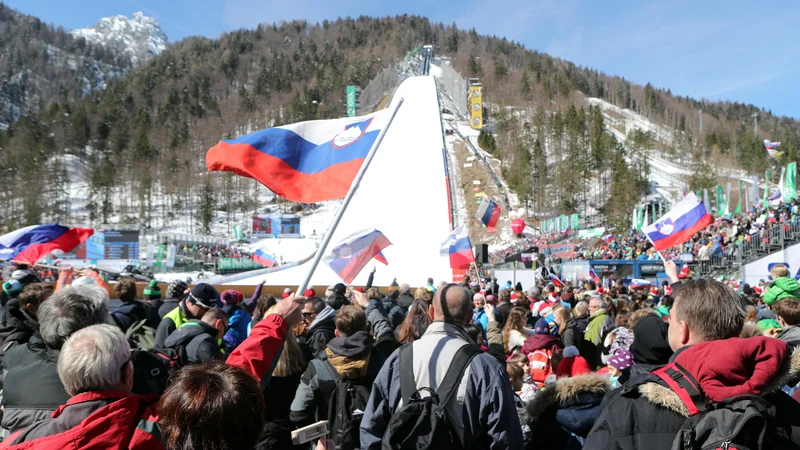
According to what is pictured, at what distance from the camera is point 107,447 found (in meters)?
1.78

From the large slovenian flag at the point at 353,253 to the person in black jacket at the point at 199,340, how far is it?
401 cm

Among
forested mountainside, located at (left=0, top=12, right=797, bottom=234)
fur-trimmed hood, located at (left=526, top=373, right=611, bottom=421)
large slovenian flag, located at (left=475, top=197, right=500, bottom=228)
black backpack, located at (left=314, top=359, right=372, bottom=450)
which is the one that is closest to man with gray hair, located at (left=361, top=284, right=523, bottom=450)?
fur-trimmed hood, located at (left=526, top=373, right=611, bottom=421)

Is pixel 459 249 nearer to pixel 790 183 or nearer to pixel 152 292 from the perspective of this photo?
pixel 152 292

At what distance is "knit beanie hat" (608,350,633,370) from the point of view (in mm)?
3068

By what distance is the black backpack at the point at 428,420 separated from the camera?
2336mm

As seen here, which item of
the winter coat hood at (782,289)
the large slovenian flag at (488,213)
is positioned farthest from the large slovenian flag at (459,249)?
the winter coat hood at (782,289)

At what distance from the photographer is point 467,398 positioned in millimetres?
2477

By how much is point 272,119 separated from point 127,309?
9422cm

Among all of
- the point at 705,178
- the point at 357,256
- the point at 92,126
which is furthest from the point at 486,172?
the point at 92,126

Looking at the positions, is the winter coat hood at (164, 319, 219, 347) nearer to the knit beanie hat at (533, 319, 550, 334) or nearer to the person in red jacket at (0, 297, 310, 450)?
the person in red jacket at (0, 297, 310, 450)

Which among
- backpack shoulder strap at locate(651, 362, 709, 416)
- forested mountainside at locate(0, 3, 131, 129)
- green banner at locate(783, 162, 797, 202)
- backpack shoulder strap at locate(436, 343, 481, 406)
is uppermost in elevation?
forested mountainside at locate(0, 3, 131, 129)

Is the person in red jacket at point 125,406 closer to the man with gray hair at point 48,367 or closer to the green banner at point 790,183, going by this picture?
the man with gray hair at point 48,367

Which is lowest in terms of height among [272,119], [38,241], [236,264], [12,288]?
[236,264]

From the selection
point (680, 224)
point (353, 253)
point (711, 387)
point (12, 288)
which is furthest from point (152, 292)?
point (680, 224)
